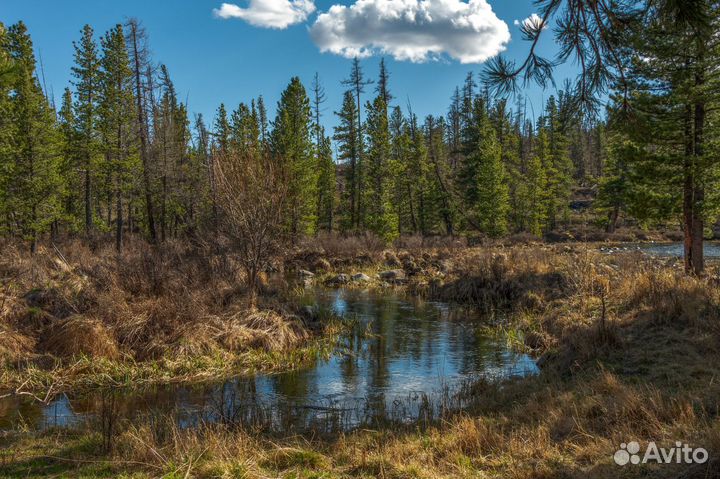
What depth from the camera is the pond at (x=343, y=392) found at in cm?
768

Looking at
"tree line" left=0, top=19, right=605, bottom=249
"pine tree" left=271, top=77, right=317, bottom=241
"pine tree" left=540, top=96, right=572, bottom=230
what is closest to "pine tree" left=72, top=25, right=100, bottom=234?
"tree line" left=0, top=19, right=605, bottom=249

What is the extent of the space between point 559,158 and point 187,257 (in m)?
44.2

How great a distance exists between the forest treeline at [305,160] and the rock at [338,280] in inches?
136

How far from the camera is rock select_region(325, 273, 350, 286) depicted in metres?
24.7

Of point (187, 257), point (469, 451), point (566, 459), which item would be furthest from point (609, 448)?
point (187, 257)

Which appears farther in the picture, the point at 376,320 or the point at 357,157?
the point at 357,157

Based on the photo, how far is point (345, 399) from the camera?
29.2 ft

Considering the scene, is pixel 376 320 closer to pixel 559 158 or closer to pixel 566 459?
pixel 566 459

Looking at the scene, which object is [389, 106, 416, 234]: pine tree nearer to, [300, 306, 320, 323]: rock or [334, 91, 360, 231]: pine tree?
[334, 91, 360, 231]: pine tree

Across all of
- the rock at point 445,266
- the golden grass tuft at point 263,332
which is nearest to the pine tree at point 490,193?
the rock at point 445,266

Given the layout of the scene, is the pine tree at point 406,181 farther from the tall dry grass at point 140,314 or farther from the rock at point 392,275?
the tall dry grass at point 140,314

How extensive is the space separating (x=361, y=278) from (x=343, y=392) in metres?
15.6
